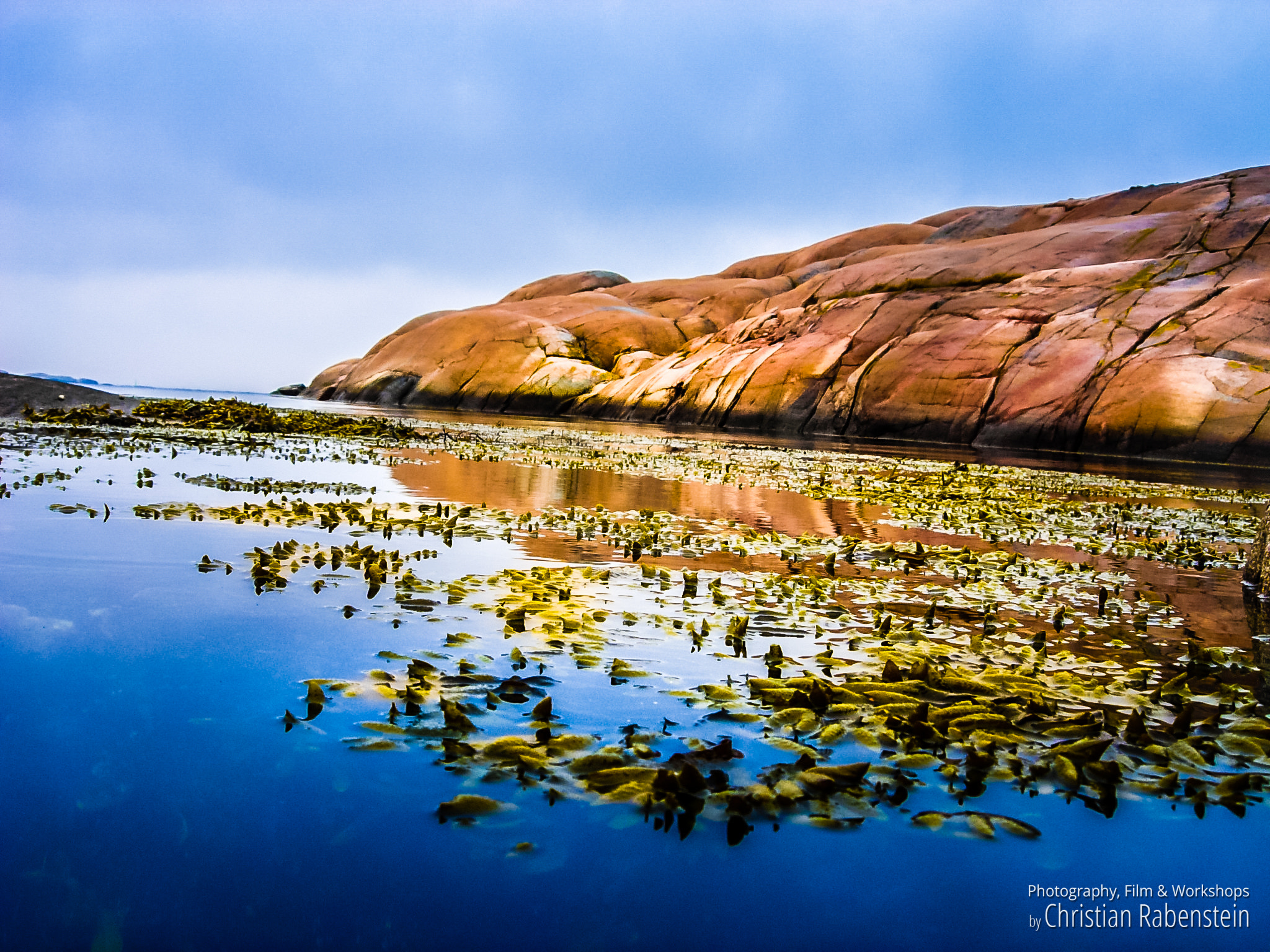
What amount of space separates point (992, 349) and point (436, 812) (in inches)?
1409

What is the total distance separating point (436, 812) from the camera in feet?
10.1

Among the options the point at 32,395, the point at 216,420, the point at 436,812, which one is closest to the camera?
the point at 436,812

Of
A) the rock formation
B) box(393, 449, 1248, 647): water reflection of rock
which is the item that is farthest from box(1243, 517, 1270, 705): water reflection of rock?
the rock formation

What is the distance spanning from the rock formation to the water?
26775 millimetres

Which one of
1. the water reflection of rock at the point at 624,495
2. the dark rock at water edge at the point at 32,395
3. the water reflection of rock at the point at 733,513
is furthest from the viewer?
the dark rock at water edge at the point at 32,395

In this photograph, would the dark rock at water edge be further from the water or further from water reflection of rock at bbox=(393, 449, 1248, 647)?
the water

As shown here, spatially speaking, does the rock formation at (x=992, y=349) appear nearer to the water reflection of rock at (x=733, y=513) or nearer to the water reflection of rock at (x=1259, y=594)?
the water reflection of rock at (x=733, y=513)

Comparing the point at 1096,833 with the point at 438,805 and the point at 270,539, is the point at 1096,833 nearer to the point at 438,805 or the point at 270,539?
the point at 438,805

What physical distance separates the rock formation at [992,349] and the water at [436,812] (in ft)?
87.8

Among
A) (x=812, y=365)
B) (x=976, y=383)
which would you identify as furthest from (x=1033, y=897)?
(x=812, y=365)

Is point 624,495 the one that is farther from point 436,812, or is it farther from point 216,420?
point 216,420

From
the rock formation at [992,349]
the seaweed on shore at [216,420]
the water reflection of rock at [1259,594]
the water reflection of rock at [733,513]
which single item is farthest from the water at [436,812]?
the rock formation at [992,349]

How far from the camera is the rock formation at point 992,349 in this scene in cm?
2905

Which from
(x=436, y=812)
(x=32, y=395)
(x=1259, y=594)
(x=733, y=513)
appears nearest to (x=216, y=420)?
(x=32, y=395)
